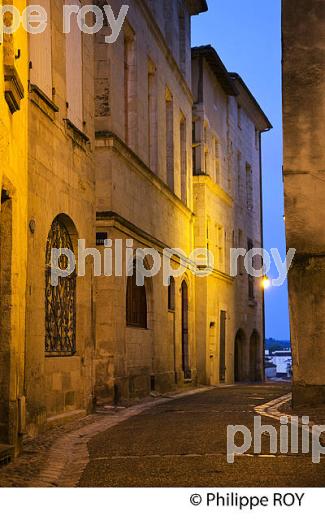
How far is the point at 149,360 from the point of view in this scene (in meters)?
19.8

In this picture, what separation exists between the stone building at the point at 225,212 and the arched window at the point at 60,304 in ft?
45.3

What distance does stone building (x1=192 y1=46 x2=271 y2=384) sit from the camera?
28.6 meters

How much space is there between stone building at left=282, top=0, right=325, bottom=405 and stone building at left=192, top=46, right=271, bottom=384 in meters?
13.5

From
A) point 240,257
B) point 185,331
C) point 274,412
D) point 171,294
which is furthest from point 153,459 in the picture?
point 240,257

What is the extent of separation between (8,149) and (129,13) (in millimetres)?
10109

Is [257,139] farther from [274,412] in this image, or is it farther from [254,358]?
[274,412]

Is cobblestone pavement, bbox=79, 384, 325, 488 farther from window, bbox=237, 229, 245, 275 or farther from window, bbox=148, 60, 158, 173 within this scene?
window, bbox=237, 229, 245, 275

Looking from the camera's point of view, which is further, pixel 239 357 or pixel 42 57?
pixel 239 357

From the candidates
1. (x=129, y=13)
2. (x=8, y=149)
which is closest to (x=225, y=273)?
(x=129, y=13)

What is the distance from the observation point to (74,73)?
1424 centimetres

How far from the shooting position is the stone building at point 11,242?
9094 millimetres

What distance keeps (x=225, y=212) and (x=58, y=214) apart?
1956 cm

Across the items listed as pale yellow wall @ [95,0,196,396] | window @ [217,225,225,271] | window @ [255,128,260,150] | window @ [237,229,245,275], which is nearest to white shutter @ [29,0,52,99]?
pale yellow wall @ [95,0,196,396]

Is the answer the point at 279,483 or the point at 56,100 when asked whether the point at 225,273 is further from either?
the point at 279,483
